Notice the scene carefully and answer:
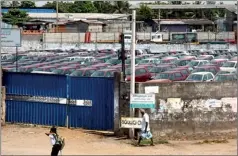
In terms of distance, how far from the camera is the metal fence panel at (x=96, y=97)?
61.2 ft

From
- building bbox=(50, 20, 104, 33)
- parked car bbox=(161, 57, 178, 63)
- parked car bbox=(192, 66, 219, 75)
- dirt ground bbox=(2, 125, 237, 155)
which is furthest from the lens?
building bbox=(50, 20, 104, 33)

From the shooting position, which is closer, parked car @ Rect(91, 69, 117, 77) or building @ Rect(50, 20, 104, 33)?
parked car @ Rect(91, 69, 117, 77)

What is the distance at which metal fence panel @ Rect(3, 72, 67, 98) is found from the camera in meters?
19.4

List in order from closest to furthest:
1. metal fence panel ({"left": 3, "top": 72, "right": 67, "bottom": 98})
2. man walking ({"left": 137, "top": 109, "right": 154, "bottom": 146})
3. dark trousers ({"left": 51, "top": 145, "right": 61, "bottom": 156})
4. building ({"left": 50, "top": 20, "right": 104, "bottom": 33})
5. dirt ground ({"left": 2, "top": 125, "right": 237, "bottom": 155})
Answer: dark trousers ({"left": 51, "top": 145, "right": 61, "bottom": 156}) < dirt ground ({"left": 2, "top": 125, "right": 237, "bottom": 155}) < man walking ({"left": 137, "top": 109, "right": 154, "bottom": 146}) < metal fence panel ({"left": 3, "top": 72, "right": 67, "bottom": 98}) < building ({"left": 50, "top": 20, "right": 104, "bottom": 33})

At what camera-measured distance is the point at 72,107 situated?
19.3 metres

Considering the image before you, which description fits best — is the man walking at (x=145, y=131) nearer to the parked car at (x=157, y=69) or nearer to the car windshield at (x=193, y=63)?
the parked car at (x=157, y=69)

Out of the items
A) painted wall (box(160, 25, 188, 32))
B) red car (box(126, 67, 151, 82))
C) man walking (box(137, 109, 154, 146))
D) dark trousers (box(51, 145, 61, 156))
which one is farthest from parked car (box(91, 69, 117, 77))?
painted wall (box(160, 25, 188, 32))

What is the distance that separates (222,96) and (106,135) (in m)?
4.17

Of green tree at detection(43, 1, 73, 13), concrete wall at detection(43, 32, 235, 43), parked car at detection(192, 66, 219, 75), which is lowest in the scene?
parked car at detection(192, 66, 219, 75)

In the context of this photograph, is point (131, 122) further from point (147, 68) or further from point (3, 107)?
point (147, 68)

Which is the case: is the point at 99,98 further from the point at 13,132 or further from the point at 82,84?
the point at 13,132

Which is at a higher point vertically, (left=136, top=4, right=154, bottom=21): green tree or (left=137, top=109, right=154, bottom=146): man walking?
(left=136, top=4, right=154, bottom=21): green tree

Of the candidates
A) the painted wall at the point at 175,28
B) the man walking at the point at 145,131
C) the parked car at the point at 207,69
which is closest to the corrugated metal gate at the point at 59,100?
the man walking at the point at 145,131

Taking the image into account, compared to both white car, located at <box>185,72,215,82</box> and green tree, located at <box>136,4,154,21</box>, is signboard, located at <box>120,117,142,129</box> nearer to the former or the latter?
white car, located at <box>185,72,215,82</box>
